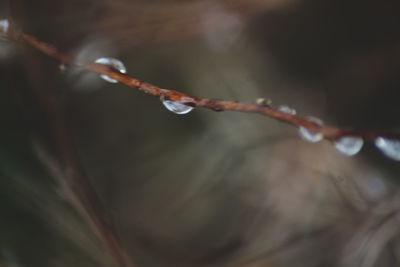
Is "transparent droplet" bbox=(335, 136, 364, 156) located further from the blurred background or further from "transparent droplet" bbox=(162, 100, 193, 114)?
the blurred background

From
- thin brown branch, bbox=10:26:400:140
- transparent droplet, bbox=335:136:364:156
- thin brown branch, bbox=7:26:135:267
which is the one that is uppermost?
thin brown branch, bbox=7:26:135:267

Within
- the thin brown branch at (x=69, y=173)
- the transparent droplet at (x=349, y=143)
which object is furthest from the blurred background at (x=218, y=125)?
the transparent droplet at (x=349, y=143)

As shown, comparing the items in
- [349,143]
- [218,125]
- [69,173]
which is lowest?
[349,143]

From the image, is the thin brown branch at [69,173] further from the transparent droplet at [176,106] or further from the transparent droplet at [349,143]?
Result: the transparent droplet at [349,143]

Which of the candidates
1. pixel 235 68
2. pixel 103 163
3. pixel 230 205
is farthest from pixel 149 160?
pixel 235 68

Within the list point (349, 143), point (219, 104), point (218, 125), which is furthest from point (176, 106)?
point (218, 125)

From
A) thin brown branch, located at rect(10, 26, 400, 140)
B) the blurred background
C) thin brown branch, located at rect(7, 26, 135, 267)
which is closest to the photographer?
thin brown branch, located at rect(10, 26, 400, 140)

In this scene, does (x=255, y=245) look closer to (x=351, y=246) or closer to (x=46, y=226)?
(x=351, y=246)

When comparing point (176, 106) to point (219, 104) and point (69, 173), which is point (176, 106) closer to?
point (219, 104)

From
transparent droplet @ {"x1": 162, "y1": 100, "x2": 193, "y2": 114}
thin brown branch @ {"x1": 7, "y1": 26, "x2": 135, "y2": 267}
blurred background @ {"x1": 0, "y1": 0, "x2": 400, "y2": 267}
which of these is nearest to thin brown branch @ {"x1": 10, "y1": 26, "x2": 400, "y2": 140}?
transparent droplet @ {"x1": 162, "y1": 100, "x2": 193, "y2": 114}
